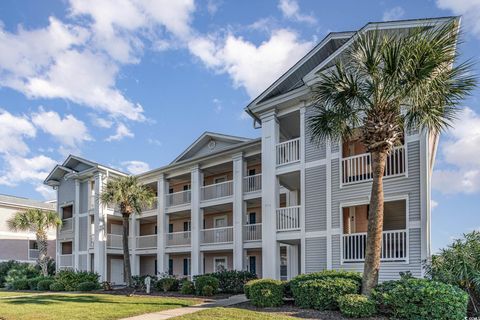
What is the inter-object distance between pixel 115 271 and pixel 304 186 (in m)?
21.1

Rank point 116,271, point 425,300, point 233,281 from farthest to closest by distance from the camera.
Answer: point 116,271, point 233,281, point 425,300

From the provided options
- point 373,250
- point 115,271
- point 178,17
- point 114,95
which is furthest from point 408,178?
point 115,271

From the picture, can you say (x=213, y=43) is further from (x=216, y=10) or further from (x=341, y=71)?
(x=341, y=71)

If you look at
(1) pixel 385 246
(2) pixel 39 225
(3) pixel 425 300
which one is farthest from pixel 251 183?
(2) pixel 39 225

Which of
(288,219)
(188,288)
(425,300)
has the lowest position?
(188,288)

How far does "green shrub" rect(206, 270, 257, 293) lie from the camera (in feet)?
69.8

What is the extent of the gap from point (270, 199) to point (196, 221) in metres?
8.92

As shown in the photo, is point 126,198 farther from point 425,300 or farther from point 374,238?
point 425,300

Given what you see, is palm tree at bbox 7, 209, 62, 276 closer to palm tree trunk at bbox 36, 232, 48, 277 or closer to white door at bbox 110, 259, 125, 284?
palm tree trunk at bbox 36, 232, 48, 277

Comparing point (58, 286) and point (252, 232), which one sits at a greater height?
point (252, 232)

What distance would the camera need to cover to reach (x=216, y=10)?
49.1ft

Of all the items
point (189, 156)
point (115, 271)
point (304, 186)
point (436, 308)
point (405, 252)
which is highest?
point (189, 156)

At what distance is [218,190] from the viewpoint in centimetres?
2648

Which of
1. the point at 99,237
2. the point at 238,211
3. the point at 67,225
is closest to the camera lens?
the point at 238,211
